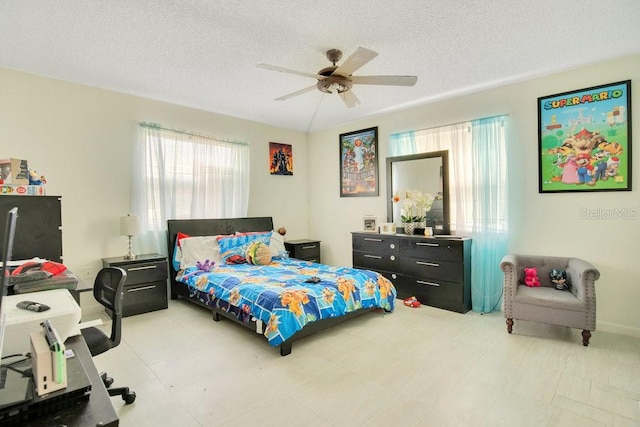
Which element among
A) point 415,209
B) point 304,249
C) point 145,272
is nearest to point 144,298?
point 145,272

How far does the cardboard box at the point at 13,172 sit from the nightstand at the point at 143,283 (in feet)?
4.16

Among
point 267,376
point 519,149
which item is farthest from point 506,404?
point 519,149

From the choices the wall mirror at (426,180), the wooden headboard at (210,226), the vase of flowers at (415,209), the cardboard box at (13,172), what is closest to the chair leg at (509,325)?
the wall mirror at (426,180)

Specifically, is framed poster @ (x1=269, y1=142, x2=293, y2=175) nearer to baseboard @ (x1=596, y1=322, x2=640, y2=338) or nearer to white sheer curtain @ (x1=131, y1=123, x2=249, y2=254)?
white sheer curtain @ (x1=131, y1=123, x2=249, y2=254)

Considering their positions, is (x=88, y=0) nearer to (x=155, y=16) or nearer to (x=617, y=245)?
(x=155, y=16)

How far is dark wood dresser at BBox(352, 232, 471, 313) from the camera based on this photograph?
12.6 feet

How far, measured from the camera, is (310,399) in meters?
2.15

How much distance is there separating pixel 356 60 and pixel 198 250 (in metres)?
3.10

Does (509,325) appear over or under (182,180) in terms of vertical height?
under

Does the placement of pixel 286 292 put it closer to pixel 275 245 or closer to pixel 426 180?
pixel 275 245

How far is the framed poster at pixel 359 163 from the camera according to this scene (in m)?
5.14

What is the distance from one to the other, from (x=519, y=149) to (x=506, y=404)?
2.80m

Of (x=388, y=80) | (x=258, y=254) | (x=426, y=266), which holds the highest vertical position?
(x=388, y=80)

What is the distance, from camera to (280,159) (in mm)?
5734
